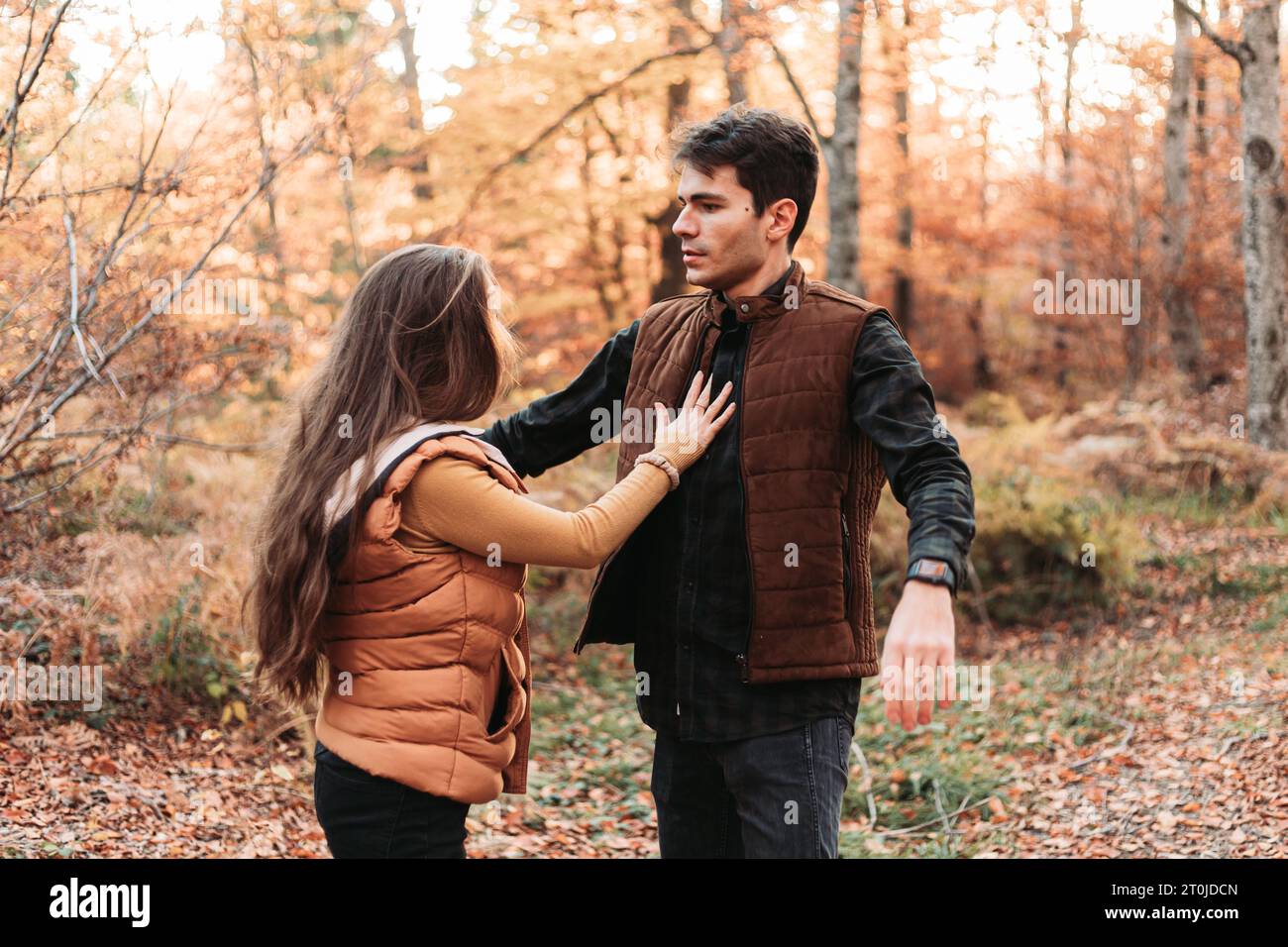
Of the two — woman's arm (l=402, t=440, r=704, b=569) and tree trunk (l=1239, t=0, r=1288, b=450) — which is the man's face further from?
tree trunk (l=1239, t=0, r=1288, b=450)

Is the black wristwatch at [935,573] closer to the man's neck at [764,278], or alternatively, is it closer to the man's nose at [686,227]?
the man's neck at [764,278]

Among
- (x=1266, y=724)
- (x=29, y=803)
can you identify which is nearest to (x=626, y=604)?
(x=29, y=803)

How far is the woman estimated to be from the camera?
2.39 metres

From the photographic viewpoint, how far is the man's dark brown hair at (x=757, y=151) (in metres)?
2.85

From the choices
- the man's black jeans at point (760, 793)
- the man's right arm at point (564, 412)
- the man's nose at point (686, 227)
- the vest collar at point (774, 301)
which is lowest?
the man's black jeans at point (760, 793)

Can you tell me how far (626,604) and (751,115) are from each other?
132 centimetres

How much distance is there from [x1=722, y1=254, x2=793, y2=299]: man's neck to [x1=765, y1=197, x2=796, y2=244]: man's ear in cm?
5

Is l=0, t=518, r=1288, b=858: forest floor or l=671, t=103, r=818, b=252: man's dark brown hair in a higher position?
l=671, t=103, r=818, b=252: man's dark brown hair

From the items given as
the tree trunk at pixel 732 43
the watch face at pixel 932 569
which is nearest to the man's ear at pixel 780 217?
the watch face at pixel 932 569

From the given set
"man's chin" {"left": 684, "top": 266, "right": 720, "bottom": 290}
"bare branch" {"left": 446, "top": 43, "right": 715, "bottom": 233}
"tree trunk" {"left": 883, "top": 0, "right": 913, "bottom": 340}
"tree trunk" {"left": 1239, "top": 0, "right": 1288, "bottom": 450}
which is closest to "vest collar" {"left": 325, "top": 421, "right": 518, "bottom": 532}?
"man's chin" {"left": 684, "top": 266, "right": 720, "bottom": 290}

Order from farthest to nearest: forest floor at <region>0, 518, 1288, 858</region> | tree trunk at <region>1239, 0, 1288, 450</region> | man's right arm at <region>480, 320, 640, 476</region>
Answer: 1. tree trunk at <region>1239, 0, 1288, 450</region>
2. forest floor at <region>0, 518, 1288, 858</region>
3. man's right arm at <region>480, 320, 640, 476</region>

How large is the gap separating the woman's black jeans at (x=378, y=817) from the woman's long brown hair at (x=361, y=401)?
27cm

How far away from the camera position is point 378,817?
2.39 metres

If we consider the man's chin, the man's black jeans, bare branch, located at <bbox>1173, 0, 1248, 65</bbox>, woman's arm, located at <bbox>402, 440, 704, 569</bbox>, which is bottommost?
the man's black jeans
